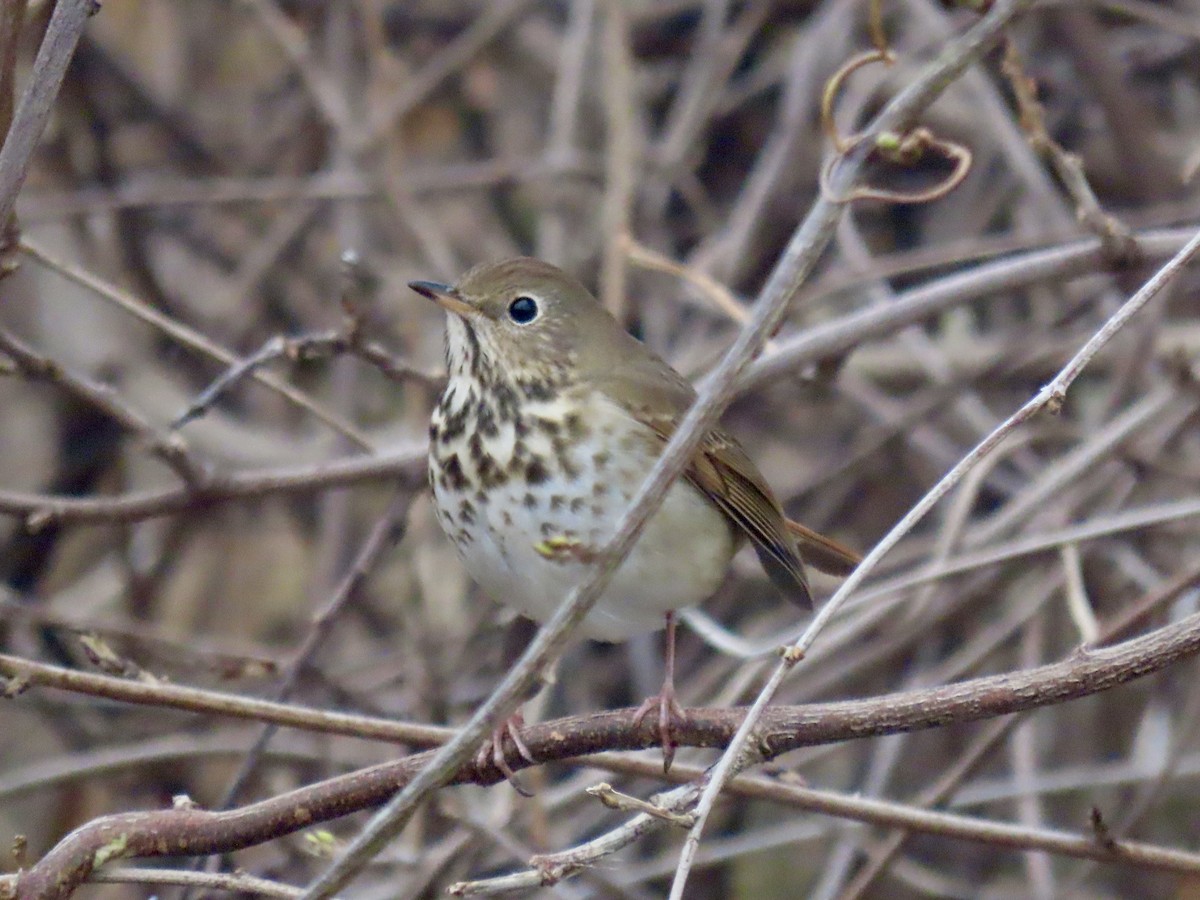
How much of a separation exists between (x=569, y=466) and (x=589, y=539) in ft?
0.44

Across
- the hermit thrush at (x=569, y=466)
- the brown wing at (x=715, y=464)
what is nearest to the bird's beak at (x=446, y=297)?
the hermit thrush at (x=569, y=466)

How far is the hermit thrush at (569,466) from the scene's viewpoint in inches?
98.3

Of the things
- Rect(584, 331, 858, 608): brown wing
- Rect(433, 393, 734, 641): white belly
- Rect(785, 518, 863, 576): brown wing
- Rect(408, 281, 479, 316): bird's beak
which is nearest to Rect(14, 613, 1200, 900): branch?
→ Rect(433, 393, 734, 641): white belly

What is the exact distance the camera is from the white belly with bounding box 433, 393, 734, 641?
8.14ft

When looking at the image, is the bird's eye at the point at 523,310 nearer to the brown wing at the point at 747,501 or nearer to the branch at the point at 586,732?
the brown wing at the point at 747,501

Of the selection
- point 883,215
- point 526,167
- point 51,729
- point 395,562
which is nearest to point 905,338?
point 883,215

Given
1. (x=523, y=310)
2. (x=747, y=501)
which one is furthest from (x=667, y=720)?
(x=523, y=310)

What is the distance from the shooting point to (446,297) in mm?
2762

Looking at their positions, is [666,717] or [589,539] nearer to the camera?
[666,717]

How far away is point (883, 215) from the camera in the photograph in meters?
4.61

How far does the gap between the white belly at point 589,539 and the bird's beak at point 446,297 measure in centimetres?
33

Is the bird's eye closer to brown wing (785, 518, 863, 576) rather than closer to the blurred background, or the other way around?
the blurred background

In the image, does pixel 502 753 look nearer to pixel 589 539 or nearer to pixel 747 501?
pixel 589 539

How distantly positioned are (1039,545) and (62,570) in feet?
9.54
